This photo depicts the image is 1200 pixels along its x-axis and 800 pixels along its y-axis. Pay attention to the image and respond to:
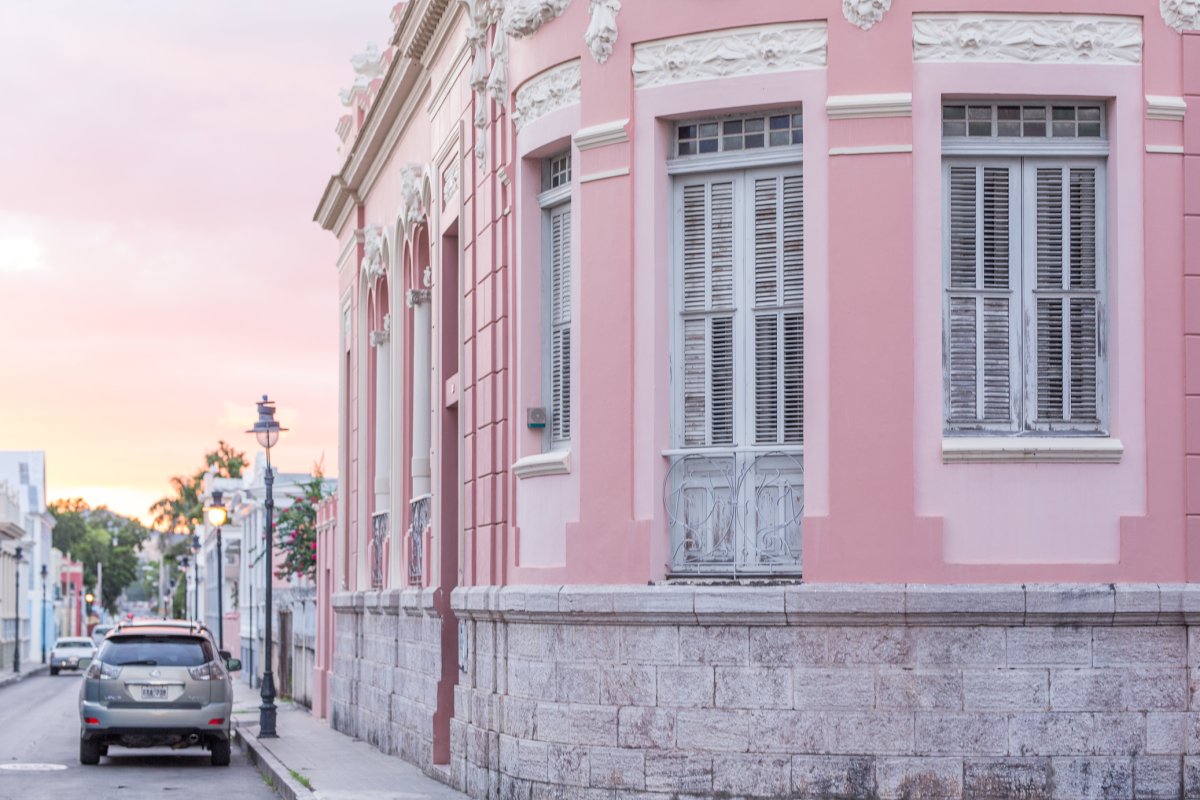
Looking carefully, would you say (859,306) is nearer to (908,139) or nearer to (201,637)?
(908,139)

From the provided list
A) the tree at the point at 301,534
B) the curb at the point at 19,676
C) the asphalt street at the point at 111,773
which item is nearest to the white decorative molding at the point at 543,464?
the asphalt street at the point at 111,773

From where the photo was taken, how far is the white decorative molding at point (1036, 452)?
13.2 m

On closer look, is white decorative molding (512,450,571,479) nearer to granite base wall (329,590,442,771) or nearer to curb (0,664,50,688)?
granite base wall (329,590,442,771)

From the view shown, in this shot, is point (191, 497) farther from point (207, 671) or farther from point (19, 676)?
point (207, 671)

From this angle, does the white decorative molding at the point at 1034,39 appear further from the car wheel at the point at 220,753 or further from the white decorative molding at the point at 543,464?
the car wheel at the point at 220,753

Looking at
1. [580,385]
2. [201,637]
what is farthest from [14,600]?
[580,385]

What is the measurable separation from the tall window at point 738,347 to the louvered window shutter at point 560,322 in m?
1.46

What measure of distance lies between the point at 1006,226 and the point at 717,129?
2219mm

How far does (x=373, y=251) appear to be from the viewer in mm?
27312

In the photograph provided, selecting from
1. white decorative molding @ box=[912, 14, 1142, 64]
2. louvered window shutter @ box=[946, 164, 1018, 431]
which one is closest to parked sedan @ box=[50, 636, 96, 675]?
louvered window shutter @ box=[946, 164, 1018, 431]

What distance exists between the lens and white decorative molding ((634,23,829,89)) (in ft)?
44.7

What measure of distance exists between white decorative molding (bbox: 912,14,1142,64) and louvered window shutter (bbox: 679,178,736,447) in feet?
6.08

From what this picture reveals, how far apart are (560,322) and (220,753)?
11.0m

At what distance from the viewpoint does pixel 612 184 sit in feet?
47.3
